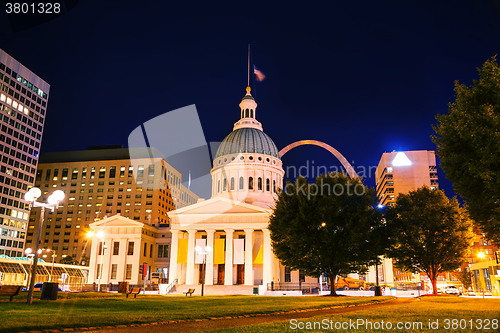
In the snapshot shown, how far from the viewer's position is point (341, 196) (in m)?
42.5

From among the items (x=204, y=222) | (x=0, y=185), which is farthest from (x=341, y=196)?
(x=0, y=185)

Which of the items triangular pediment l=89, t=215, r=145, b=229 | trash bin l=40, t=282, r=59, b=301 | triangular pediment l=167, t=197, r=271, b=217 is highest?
triangular pediment l=167, t=197, r=271, b=217

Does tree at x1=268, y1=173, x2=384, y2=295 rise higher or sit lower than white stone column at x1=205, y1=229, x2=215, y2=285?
higher

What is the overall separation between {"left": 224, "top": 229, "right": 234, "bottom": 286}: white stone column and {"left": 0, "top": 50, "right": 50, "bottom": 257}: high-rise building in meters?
78.2

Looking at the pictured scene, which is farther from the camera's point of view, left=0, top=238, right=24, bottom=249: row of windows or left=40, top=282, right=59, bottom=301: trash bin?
left=0, top=238, right=24, bottom=249: row of windows

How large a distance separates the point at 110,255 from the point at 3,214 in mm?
55279

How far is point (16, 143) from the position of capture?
11662cm

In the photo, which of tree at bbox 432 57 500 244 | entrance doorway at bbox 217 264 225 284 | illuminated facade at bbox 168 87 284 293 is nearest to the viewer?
tree at bbox 432 57 500 244

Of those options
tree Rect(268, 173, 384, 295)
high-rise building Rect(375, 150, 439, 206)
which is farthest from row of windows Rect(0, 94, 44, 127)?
high-rise building Rect(375, 150, 439, 206)

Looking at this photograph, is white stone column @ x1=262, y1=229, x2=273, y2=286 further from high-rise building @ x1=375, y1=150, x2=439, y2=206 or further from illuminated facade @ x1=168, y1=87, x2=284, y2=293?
high-rise building @ x1=375, y1=150, x2=439, y2=206

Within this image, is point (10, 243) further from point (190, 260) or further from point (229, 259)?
point (229, 259)

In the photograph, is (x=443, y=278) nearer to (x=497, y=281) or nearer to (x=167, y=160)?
(x=497, y=281)

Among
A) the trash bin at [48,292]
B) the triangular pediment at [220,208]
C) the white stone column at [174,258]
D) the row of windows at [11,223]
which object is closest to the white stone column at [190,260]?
the white stone column at [174,258]

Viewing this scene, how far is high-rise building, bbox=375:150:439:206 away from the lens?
529ft
